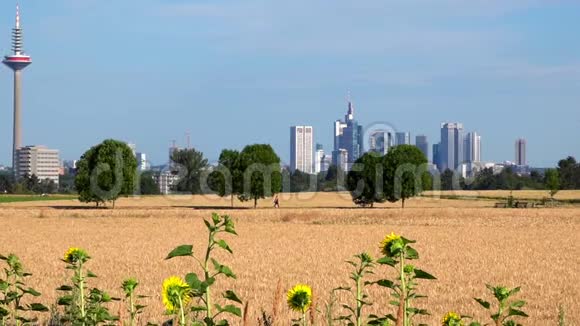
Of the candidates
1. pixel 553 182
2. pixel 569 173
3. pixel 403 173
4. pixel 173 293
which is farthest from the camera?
pixel 569 173

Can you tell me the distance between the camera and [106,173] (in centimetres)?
9488

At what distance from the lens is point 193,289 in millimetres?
3869

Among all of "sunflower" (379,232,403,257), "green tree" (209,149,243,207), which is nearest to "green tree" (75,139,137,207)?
"green tree" (209,149,243,207)

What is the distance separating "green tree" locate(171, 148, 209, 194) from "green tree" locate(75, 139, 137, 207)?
4072 cm

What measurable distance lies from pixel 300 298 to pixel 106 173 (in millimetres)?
92811

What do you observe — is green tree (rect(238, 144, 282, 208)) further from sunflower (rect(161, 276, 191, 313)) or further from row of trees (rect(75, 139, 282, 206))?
sunflower (rect(161, 276, 191, 313))

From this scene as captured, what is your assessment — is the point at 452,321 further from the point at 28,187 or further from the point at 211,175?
the point at 28,187

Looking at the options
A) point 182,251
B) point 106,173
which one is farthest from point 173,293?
point 106,173

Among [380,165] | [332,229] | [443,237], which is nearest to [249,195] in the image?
[380,165]

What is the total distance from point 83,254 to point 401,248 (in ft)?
6.32

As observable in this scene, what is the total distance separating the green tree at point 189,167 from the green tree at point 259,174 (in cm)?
3772

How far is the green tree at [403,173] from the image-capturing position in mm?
96688

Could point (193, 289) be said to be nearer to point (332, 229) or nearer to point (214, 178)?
point (332, 229)

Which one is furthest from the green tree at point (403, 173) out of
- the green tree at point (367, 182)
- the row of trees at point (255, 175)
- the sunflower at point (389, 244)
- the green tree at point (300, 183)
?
the sunflower at point (389, 244)
